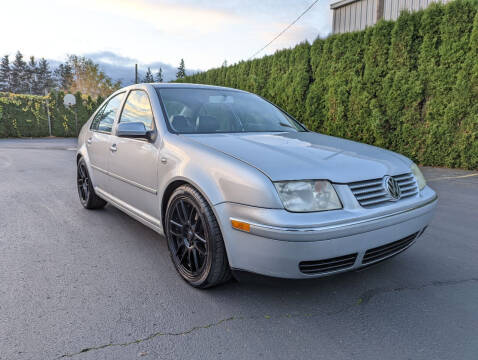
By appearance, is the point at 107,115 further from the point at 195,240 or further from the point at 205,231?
the point at 205,231

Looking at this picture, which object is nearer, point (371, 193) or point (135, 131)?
point (371, 193)

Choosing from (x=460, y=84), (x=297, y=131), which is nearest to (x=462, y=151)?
(x=460, y=84)

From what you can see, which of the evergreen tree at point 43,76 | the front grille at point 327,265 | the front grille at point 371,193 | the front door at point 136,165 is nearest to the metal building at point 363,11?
the front door at point 136,165

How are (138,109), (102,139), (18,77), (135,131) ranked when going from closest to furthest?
1. (135,131)
2. (138,109)
3. (102,139)
4. (18,77)

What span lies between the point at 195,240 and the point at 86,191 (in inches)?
108

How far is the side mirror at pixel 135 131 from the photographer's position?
2998 mm

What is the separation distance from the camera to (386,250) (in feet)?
7.86

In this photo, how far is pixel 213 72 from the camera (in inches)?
650

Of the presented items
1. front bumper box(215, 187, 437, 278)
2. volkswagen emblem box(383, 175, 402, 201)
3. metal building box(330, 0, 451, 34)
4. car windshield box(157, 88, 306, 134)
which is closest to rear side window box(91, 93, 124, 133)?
car windshield box(157, 88, 306, 134)

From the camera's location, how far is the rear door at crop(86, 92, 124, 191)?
13.0 ft

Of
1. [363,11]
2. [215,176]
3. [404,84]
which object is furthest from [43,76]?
[215,176]

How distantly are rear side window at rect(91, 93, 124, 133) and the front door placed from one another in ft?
0.83

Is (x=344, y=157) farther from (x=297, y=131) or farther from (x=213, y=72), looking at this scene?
(x=213, y=72)

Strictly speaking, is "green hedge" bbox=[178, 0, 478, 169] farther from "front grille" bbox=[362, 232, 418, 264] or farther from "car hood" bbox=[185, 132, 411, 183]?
"front grille" bbox=[362, 232, 418, 264]
